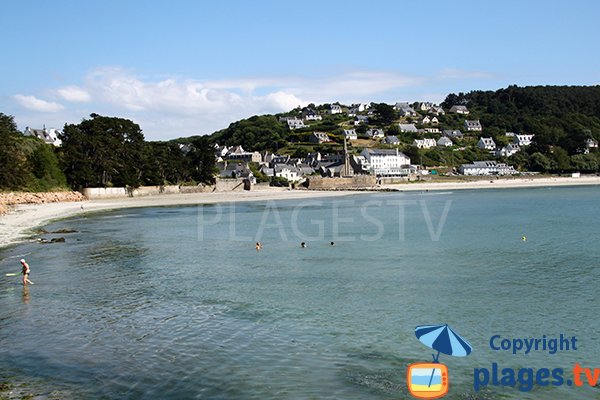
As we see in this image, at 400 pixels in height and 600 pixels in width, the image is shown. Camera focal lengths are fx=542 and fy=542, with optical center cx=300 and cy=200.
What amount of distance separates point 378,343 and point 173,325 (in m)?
5.56

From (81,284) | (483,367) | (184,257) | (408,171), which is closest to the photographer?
(483,367)

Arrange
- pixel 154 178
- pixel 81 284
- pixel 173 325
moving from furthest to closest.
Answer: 1. pixel 154 178
2. pixel 81 284
3. pixel 173 325

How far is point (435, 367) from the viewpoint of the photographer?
10047 millimetres

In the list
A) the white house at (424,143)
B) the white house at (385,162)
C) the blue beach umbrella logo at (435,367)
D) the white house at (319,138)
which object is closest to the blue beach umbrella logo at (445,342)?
the blue beach umbrella logo at (435,367)

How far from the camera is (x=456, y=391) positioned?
9906 millimetres

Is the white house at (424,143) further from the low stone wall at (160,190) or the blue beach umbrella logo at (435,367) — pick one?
the blue beach umbrella logo at (435,367)

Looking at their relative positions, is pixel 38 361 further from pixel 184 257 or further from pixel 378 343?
pixel 184 257

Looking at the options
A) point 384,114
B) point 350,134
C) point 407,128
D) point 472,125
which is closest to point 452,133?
point 407,128

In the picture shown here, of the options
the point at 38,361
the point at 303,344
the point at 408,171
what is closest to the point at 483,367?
the point at 303,344

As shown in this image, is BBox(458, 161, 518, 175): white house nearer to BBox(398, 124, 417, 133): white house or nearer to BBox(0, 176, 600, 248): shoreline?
BBox(0, 176, 600, 248): shoreline

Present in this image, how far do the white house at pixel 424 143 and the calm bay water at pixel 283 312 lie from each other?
122229 millimetres

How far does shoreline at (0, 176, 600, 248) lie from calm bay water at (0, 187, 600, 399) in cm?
890

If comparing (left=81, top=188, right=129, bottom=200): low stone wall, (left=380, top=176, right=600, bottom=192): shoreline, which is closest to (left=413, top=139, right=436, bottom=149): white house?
(left=380, top=176, right=600, bottom=192): shoreline

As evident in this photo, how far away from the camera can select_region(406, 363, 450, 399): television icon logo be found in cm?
927
